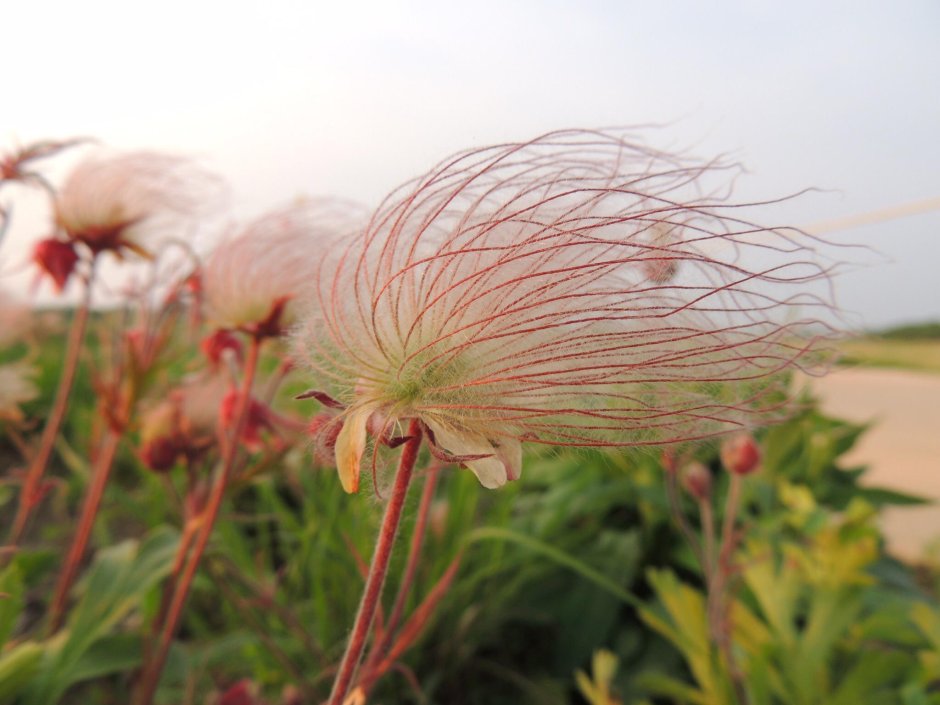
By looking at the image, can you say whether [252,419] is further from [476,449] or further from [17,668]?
[476,449]

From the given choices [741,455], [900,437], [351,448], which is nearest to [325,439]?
[351,448]

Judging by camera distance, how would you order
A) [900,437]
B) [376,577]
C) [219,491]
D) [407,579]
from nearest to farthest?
[376,577] → [407,579] → [219,491] → [900,437]

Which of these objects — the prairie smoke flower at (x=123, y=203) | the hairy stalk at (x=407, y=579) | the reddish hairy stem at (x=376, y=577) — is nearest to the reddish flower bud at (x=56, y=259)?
the prairie smoke flower at (x=123, y=203)

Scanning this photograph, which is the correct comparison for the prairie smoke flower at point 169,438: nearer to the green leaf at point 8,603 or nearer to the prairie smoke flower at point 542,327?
the green leaf at point 8,603

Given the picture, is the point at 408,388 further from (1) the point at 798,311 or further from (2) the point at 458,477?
(2) the point at 458,477

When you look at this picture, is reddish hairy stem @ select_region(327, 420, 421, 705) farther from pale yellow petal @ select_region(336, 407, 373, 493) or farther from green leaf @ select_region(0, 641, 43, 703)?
green leaf @ select_region(0, 641, 43, 703)
